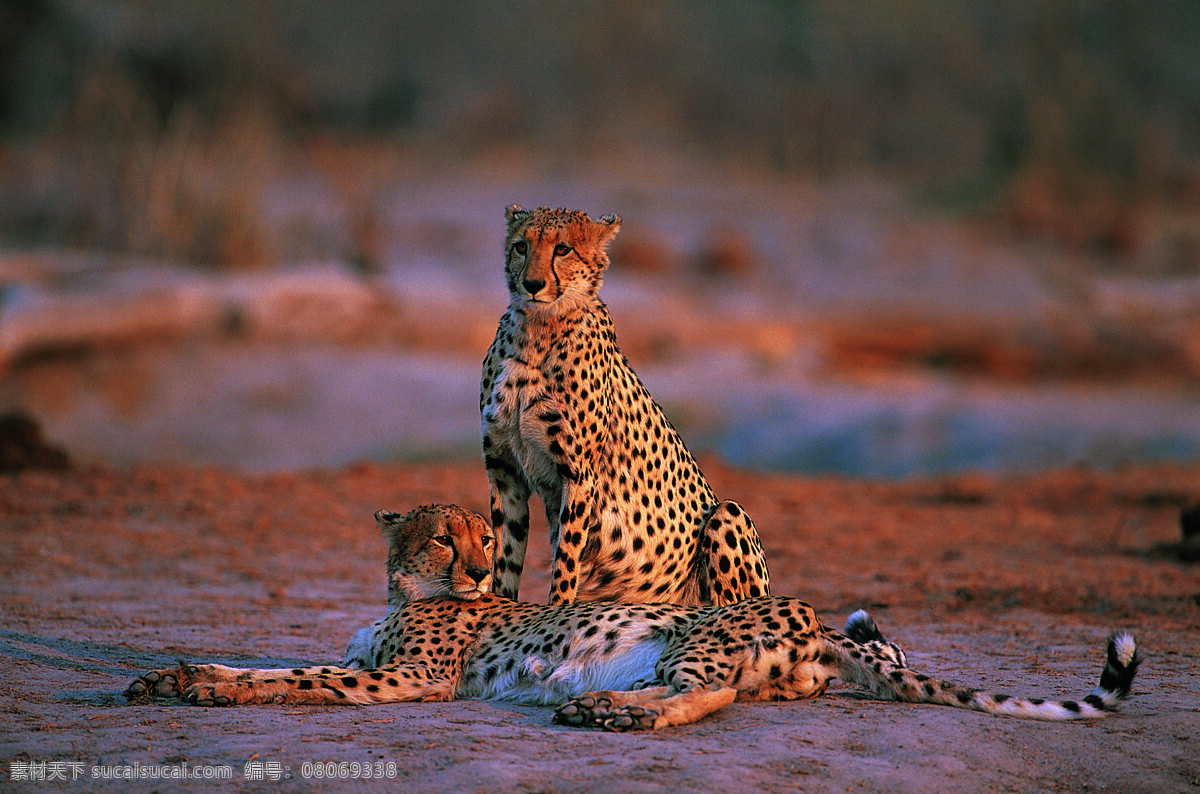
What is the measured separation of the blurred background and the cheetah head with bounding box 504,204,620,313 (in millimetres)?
4788

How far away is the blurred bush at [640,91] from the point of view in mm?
15125

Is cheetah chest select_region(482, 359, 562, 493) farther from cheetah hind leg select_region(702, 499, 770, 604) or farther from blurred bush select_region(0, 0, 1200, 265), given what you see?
blurred bush select_region(0, 0, 1200, 265)

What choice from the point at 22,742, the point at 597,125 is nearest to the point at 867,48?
the point at 597,125

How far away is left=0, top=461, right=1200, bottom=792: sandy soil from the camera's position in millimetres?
3107

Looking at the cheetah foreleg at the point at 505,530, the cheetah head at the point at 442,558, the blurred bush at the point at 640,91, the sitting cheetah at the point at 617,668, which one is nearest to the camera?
the sitting cheetah at the point at 617,668

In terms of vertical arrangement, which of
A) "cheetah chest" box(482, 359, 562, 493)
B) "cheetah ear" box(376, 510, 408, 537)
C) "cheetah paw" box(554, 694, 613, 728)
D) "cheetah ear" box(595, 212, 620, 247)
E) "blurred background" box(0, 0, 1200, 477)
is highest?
"blurred background" box(0, 0, 1200, 477)

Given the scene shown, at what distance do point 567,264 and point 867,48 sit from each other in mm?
17734

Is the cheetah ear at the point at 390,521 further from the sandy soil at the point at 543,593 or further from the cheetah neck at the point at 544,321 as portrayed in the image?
the cheetah neck at the point at 544,321

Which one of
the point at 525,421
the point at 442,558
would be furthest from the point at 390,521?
the point at 525,421

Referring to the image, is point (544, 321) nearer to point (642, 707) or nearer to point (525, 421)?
point (525, 421)

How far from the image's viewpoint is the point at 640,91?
19203mm

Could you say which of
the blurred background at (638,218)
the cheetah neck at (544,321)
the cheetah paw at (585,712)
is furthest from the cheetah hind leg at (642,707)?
the blurred background at (638,218)

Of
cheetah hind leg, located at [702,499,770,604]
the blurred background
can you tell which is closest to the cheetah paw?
cheetah hind leg, located at [702,499,770,604]

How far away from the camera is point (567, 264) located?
14.4 feet
